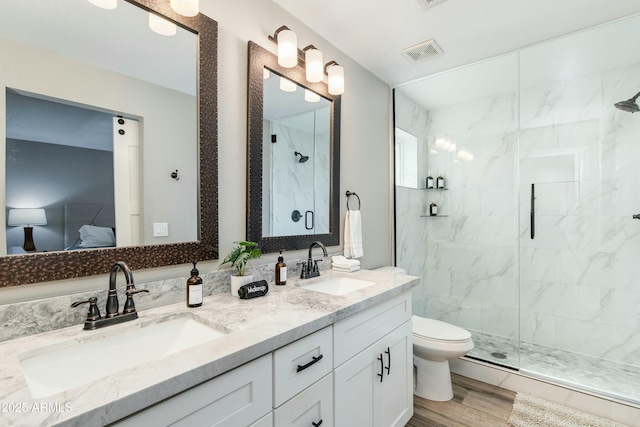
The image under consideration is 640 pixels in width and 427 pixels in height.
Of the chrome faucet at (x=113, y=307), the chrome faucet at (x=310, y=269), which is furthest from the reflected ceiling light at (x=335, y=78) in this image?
the chrome faucet at (x=113, y=307)

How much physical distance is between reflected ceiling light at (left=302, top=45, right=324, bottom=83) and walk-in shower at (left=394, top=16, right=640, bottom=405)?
1279mm

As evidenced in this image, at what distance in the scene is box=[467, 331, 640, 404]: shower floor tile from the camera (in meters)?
2.03

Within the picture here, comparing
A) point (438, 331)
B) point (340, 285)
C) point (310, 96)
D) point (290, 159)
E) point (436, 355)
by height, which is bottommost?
point (436, 355)

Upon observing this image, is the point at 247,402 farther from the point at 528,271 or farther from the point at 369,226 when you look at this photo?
the point at 528,271

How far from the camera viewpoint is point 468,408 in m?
1.98

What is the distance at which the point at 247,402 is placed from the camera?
84 centimetres

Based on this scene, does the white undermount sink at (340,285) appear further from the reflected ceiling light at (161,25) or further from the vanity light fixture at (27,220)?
the reflected ceiling light at (161,25)

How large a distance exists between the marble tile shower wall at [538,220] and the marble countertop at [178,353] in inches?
74.6

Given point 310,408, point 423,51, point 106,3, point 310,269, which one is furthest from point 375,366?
point 423,51

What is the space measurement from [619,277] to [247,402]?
10.3 feet

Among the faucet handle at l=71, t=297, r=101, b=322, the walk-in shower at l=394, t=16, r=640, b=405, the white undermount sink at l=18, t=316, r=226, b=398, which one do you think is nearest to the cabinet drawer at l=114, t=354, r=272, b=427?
the white undermount sink at l=18, t=316, r=226, b=398

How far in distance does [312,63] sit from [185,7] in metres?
0.77

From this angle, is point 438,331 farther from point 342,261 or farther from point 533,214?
point 533,214

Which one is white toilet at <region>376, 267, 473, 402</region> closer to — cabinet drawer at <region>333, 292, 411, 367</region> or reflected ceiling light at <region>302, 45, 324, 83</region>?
cabinet drawer at <region>333, 292, 411, 367</region>
